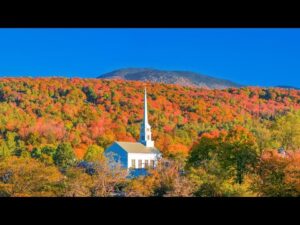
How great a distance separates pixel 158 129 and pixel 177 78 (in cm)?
1304

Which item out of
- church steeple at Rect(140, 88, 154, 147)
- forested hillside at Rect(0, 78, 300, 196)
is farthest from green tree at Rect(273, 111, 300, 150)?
church steeple at Rect(140, 88, 154, 147)

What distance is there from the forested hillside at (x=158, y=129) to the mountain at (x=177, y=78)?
9.71 ft

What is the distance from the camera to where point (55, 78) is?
45.2m

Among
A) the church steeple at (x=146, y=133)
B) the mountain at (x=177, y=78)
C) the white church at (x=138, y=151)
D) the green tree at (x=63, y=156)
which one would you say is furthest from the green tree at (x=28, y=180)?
the mountain at (x=177, y=78)

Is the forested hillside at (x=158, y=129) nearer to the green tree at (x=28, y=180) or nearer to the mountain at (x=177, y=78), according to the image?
the green tree at (x=28, y=180)

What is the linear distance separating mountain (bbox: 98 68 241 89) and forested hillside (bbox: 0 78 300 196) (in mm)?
2959

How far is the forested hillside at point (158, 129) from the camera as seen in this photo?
58.6ft

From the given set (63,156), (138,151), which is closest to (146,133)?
(138,151)

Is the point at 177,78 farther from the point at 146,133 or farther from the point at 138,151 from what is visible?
the point at 138,151

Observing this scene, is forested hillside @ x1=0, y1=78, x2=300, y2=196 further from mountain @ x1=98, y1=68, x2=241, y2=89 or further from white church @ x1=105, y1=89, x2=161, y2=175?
mountain @ x1=98, y1=68, x2=241, y2=89
